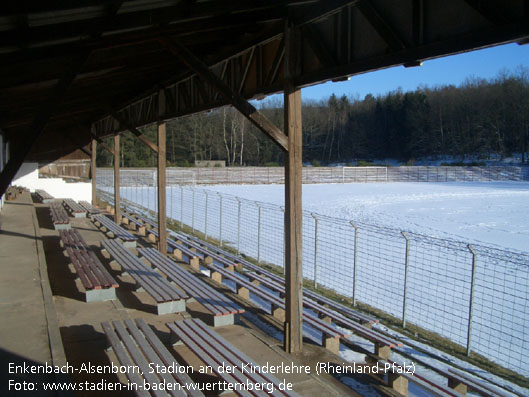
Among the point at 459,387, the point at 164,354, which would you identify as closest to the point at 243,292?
the point at 164,354

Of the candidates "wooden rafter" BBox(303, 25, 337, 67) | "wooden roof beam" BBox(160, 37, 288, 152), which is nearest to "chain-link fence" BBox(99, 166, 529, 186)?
"wooden roof beam" BBox(160, 37, 288, 152)

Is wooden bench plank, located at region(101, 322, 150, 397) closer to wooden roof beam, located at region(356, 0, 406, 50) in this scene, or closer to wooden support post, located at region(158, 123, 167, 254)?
wooden roof beam, located at region(356, 0, 406, 50)

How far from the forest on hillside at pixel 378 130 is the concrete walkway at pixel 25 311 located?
4180cm

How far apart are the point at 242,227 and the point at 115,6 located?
40.9 ft

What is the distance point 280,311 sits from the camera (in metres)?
6.48

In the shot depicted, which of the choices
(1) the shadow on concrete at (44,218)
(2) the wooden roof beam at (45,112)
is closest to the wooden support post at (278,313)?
(2) the wooden roof beam at (45,112)

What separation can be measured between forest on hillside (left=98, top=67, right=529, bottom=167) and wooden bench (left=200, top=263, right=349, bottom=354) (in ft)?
137

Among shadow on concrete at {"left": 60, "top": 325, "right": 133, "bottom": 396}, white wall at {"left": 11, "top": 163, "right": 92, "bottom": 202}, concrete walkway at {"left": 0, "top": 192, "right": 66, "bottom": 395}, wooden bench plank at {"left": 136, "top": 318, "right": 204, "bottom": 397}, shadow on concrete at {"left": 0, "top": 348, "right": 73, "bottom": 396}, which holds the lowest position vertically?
shadow on concrete at {"left": 60, "top": 325, "right": 133, "bottom": 396}

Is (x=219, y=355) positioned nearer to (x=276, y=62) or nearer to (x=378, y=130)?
(x=276, y=62)

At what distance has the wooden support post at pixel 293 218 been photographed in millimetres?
5156

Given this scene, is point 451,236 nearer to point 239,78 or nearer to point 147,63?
point 239,78

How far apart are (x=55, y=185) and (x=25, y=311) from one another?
60.4 feet

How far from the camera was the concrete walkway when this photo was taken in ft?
12.1

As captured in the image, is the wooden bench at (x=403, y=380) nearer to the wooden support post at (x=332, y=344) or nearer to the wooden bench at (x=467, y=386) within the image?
the wooden bench at (x=467, y=386)
